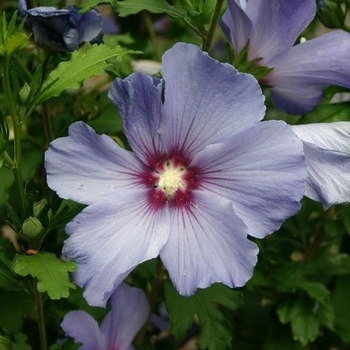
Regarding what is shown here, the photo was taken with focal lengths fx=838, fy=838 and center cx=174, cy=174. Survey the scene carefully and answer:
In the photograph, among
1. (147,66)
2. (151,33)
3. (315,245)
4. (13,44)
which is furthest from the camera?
(151,33)

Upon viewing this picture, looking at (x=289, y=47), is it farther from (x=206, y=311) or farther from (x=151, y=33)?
(x=151, y=33)

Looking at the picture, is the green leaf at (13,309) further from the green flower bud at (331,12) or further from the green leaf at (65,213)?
the green flower bud at (331,12)

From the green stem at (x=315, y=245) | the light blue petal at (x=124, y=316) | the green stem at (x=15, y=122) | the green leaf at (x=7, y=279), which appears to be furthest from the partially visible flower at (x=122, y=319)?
the green stem at (x=315, y=245)

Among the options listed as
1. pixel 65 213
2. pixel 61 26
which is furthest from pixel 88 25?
pixel 65 213

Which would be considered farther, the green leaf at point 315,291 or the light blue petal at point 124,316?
the green leaf at point 315,291

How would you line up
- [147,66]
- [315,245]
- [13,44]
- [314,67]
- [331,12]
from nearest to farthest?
[13,44], [314,67], [331,12], [315,245], [147,66]

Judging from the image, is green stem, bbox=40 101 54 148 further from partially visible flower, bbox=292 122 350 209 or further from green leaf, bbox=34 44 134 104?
partially visible flower, bbox=292 122 350 209
